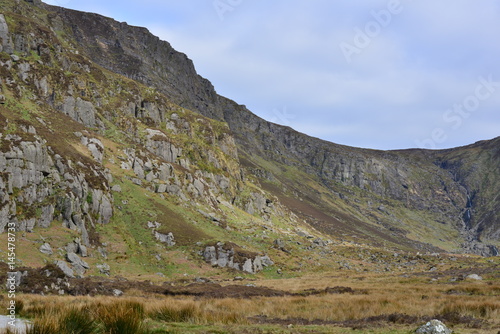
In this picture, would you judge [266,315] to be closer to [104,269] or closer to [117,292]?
[117,292]

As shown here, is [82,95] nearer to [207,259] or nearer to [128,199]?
[128,199]

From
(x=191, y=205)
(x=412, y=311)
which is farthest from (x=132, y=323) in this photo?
(x=191, y=205)

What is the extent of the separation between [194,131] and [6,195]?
94638mm

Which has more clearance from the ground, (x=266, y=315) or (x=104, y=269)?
(x=266, y=315)

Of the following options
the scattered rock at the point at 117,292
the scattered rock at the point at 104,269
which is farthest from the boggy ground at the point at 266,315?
the scattered rock at the point at 104,269

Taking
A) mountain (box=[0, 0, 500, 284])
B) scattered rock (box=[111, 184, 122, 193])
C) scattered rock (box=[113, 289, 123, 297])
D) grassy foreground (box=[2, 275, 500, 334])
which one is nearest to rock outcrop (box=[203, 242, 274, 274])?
mountain (box=[0, 0, 500, 284])

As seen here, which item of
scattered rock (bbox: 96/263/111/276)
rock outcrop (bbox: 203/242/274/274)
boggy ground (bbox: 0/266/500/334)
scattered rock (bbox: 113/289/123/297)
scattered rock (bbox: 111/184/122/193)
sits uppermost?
scattered rock (bbox: 111/184/122/193)

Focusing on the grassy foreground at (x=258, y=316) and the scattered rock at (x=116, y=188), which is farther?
the scattered rock at (x=116, y=188)

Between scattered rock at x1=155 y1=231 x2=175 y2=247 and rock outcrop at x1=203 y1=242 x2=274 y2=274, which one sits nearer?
rock outcrop at x1=203 y1=242 x2=274 y2=274

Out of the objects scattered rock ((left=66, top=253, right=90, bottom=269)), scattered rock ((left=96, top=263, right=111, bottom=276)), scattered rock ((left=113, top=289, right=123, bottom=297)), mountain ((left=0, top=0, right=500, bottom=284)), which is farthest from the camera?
mountain ((left=0, top=0, right=500, bottom=284))

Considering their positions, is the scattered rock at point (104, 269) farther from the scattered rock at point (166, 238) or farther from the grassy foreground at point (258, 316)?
the grassy foreground at point (258, 316)

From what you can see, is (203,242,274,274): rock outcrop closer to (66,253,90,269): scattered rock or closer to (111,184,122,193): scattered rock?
(66,253,90,269): scattered rock

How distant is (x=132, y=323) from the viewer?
8.75 meters

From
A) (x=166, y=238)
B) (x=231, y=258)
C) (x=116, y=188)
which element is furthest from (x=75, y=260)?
(x=116, y=188)
